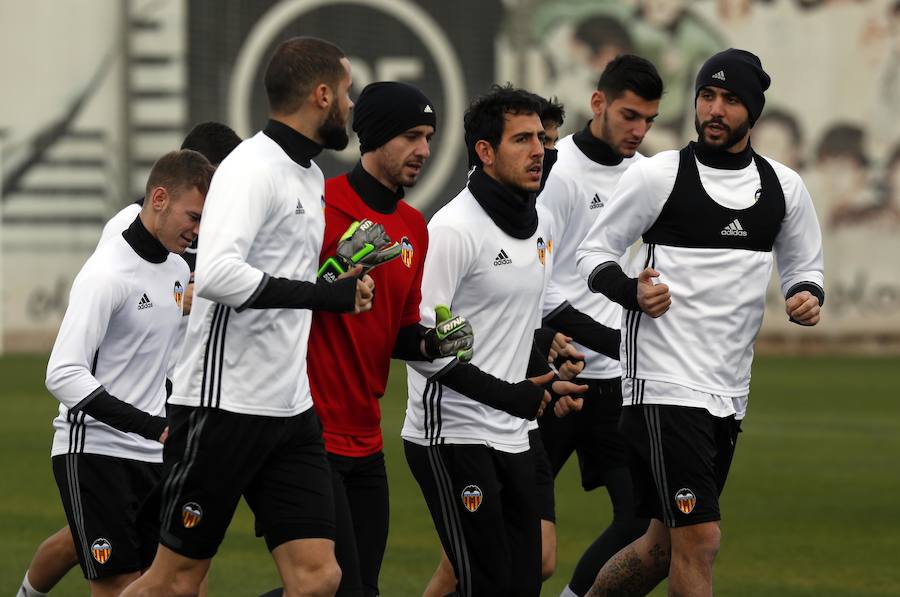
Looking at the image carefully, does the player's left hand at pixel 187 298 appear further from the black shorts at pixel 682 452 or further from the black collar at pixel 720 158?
the black collar at pixel 720 158

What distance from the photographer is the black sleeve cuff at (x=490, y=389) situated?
20.4ft

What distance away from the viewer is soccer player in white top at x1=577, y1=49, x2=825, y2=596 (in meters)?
6.57

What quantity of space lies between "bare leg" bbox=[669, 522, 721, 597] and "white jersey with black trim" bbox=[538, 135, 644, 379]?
5.76 feet

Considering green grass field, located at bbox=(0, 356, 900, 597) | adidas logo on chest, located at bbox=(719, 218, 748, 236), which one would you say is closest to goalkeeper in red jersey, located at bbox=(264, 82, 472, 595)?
adidas logo on chest, located at bbox=(719, 218, 748, 236)

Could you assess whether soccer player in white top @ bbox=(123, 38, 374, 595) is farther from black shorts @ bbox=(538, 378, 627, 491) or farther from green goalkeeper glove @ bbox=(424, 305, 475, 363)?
black shorts @ bbox=(538, 378, 627, 491)

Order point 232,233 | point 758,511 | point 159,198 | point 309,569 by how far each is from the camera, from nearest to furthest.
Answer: point 232,233, point 309,569, point 159,198, point 758,511

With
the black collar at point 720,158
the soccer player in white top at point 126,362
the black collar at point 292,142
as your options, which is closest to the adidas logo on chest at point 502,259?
the black collar at point 720,158

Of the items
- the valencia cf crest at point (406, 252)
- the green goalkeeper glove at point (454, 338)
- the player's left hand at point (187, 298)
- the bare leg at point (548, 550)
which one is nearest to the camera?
the green goalkeeper glove at point (454, 338)

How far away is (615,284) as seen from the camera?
264 inches

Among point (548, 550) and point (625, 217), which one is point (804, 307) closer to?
point (625, 217)

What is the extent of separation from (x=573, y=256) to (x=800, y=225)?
5.12ft

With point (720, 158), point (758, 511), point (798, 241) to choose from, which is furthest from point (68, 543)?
Answer: point (758, 511)

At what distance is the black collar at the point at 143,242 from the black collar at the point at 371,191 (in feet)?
3.07

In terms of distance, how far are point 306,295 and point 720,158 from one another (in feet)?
7.31
